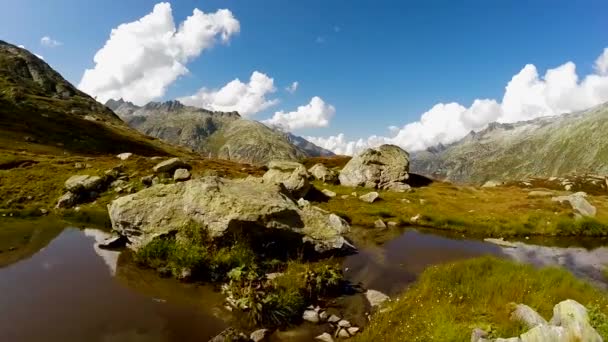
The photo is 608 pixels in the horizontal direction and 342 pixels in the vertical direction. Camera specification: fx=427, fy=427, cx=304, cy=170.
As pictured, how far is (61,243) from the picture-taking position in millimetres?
37344

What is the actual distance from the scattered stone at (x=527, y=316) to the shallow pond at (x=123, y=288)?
25.0ft

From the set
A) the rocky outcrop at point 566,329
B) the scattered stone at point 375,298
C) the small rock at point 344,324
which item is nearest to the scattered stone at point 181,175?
the scattered stone at point 375,298

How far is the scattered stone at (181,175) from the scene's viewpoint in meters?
61.4

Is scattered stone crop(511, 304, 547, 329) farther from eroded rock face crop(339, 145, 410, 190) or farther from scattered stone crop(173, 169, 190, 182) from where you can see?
eroded rock face crop(339, 145, 410, 190)

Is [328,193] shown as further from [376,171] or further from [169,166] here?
[169,166]

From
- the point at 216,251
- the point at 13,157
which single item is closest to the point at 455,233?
the point at 216,251

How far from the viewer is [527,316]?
1812cm

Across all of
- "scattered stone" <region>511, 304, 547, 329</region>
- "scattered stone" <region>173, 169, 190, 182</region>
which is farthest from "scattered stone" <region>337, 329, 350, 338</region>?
"scattered stone" <region>173, 169, 190, 182</region>

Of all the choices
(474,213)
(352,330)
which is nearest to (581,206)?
(474,213)

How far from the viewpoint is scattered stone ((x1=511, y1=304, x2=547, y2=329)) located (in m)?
17.5

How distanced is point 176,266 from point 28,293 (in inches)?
334

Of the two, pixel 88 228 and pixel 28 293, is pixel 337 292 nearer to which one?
pixel 28 293

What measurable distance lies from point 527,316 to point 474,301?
3.39 metres

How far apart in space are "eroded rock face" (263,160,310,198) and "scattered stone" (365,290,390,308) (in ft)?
96.3
